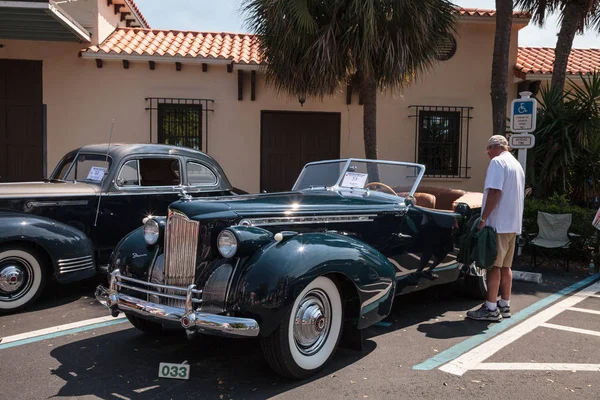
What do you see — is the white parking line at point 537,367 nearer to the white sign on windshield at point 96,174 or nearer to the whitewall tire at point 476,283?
the whitewall tire at point 476,283

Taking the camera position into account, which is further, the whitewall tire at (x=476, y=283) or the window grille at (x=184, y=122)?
the window grille at (x=184, y=122)

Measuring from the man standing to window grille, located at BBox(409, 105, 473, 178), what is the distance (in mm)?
6669

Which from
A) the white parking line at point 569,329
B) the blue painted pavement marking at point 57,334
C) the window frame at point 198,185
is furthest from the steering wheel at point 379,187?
the blue painted pavement marking at point 57,334

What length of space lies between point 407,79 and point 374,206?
5.21m

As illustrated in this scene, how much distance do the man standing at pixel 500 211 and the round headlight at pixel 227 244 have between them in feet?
8.32

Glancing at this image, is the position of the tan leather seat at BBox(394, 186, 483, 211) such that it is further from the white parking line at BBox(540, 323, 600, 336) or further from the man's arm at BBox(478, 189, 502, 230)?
the white parking line at BBox(540, 323, 600, 336)

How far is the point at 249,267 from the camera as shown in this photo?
3.37 meters

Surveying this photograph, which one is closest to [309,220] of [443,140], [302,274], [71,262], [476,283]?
[302,274]

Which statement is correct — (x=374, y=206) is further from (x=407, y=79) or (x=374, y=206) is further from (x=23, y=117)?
(x=23, y=117)

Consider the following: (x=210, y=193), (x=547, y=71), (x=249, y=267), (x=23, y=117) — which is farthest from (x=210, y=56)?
(x=249, y=267)

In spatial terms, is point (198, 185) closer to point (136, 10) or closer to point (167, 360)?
point (167, 360)

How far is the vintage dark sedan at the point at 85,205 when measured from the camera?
504 cm

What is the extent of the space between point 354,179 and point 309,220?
47.0 inches

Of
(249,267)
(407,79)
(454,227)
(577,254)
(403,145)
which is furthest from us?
(403,145)
